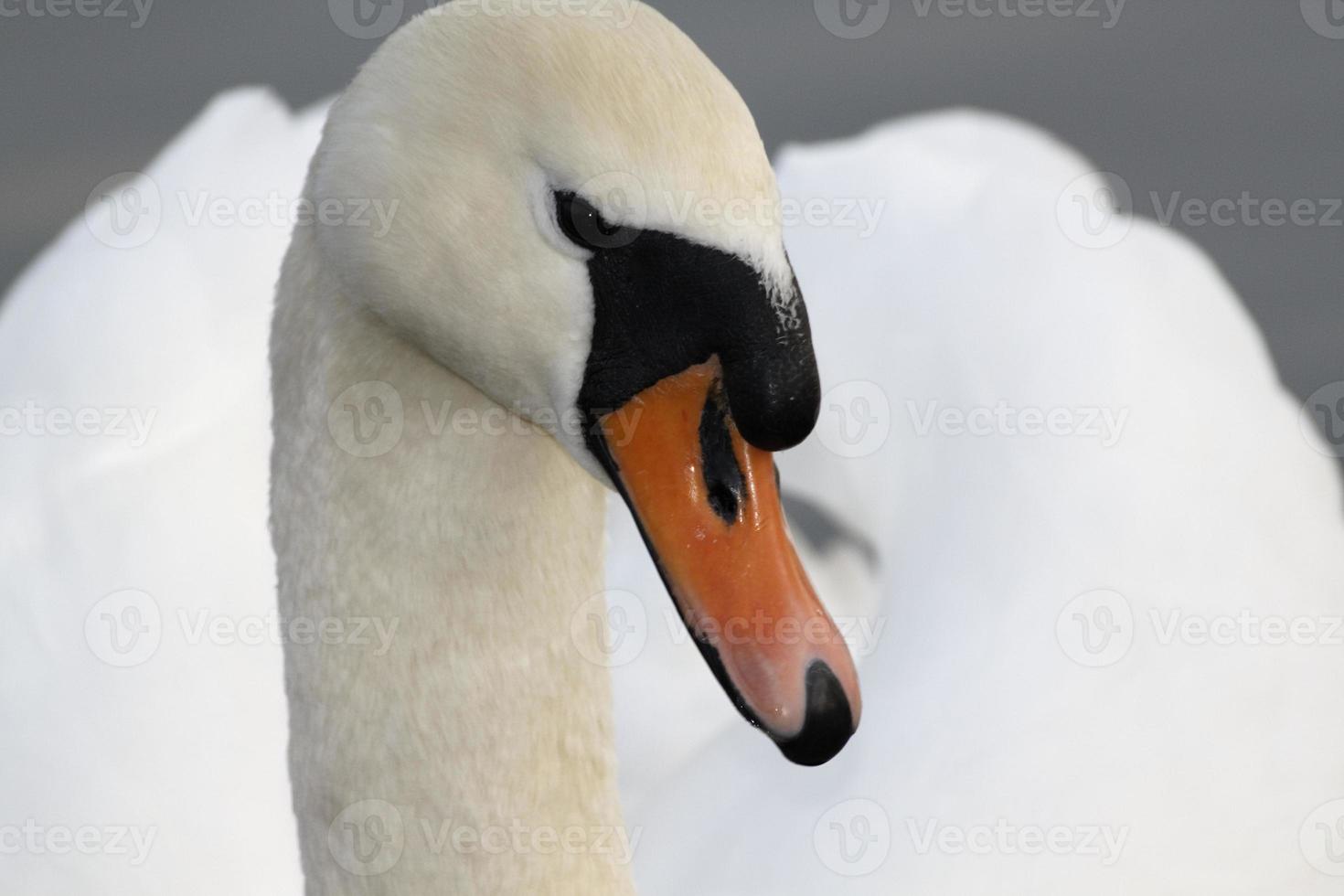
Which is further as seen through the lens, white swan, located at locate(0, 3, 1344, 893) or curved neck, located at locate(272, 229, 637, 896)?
white swan, located at locate(0, 3, 1344, 893)

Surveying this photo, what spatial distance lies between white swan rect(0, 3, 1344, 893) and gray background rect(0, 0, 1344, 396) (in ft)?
3.67

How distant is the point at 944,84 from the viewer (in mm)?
5141

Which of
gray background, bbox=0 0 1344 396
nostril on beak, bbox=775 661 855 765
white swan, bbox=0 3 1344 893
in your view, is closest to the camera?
nostril on beak, bbox=775 661 855 765

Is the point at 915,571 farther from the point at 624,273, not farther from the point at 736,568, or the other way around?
the point at 624,273

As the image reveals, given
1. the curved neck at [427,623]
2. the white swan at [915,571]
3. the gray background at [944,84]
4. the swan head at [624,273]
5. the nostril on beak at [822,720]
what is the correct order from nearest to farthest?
the swan head at [624,273]
the nostril on beak at [822,720]
the curved neck at [427,623]
the white swan at [915,571]
the gray background at [944,84]

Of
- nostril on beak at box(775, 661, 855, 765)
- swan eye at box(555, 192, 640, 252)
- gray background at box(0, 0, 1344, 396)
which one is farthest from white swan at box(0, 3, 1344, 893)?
swan eye at box(555, 192, 640, 252)

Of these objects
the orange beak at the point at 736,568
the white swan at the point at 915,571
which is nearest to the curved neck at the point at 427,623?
the orange beak at the point at 736,568

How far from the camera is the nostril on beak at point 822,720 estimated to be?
5.46 ft

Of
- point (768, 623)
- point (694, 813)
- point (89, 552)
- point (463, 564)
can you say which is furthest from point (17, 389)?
point (768, 623)

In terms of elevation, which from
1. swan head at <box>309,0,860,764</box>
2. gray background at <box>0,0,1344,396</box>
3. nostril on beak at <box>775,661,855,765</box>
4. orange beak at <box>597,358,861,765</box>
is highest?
gray background at <box>0,0,1344,396</box>

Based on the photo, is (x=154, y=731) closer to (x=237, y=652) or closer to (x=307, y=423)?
(x=237, y=652)

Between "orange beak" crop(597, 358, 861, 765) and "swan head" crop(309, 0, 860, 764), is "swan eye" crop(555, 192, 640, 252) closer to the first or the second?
"swan head" crop(309, 0, 860, 764)

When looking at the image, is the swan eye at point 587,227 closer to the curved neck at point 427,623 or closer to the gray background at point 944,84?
the curved neck at point 427,623

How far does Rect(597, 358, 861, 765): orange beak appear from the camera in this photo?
166 cm
